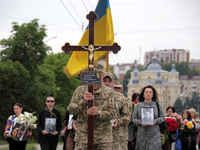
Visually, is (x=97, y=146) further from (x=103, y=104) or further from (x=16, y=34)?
(x=16, y=34)

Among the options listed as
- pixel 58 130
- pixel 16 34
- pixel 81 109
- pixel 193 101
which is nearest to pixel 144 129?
pixel 58 130

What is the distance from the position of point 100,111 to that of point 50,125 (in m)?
4.16

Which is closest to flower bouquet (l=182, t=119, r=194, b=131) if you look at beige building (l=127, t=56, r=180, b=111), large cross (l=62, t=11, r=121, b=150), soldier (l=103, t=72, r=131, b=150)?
soldier (l=103, t=72, r=131, b=150)

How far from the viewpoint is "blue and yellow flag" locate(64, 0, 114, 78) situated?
1126 cm

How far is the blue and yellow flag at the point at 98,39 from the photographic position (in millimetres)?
11258

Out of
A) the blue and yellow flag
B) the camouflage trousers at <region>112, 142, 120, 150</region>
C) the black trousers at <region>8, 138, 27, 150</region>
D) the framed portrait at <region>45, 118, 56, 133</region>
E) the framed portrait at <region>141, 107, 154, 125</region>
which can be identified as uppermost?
the blue and yellow flag

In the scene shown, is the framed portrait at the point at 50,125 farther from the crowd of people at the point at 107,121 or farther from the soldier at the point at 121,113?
the soldier at the point at 121,113

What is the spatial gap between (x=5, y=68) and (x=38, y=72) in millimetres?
7723

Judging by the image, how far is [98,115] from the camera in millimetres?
7434

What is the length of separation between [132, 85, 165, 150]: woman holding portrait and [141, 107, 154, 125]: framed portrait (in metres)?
0.05

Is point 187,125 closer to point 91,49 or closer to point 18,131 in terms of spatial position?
point 18,131

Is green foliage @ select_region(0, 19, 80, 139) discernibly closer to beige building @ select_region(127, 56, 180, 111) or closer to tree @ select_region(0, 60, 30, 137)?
tree @ select_region(0, 60, 30, 137)

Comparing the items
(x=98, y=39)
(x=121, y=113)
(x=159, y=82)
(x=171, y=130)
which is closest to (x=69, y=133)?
(x=121, y=113)

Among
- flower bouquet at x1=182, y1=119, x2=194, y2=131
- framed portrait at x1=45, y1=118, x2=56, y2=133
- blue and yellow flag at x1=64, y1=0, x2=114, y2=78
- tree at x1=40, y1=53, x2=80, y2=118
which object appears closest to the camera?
blue and yellow flag at x1=64, y1=0, x2=114, y2=78
